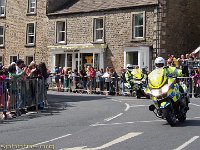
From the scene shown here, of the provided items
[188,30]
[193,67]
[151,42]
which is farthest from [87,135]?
[188,30]

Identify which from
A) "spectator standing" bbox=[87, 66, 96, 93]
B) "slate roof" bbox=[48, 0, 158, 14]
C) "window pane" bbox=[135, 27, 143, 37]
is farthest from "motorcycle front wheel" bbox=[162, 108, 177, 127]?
"window pane" bbox=[135, 27, 143, 37]

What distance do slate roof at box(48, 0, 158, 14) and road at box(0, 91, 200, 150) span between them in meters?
20.2

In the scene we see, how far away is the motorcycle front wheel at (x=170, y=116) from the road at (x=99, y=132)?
0.18 metres

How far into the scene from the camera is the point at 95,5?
38.9m

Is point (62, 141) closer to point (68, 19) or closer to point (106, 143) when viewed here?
point (106, 143)

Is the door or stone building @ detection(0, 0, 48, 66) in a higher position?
stone building @ detection(0, 0, 48, 66)

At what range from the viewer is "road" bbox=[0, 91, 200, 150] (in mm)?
10234

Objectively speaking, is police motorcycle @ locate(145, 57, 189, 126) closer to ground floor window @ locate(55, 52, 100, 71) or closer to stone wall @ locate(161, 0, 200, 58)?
stone wall @ locate(161, 0, 200, 58)

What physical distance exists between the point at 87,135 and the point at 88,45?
27.1 metres

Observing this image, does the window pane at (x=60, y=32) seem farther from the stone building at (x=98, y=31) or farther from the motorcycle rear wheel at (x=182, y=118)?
the motorcycle rear wheel at (x=182, y=118)

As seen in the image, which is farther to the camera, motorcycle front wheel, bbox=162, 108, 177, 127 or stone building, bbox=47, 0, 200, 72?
stone building, bbox=47, 0, 200, 72

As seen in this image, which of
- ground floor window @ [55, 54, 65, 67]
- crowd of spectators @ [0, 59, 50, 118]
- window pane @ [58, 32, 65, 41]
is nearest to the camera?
crowd of spectators @ [0, 59, 50, 118]

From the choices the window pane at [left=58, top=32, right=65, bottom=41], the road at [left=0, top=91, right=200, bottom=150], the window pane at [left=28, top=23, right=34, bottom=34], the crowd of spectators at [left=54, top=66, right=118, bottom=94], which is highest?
the window pane at [left=28, top=23, right=34, bottom=34]

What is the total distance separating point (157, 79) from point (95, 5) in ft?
87.3
